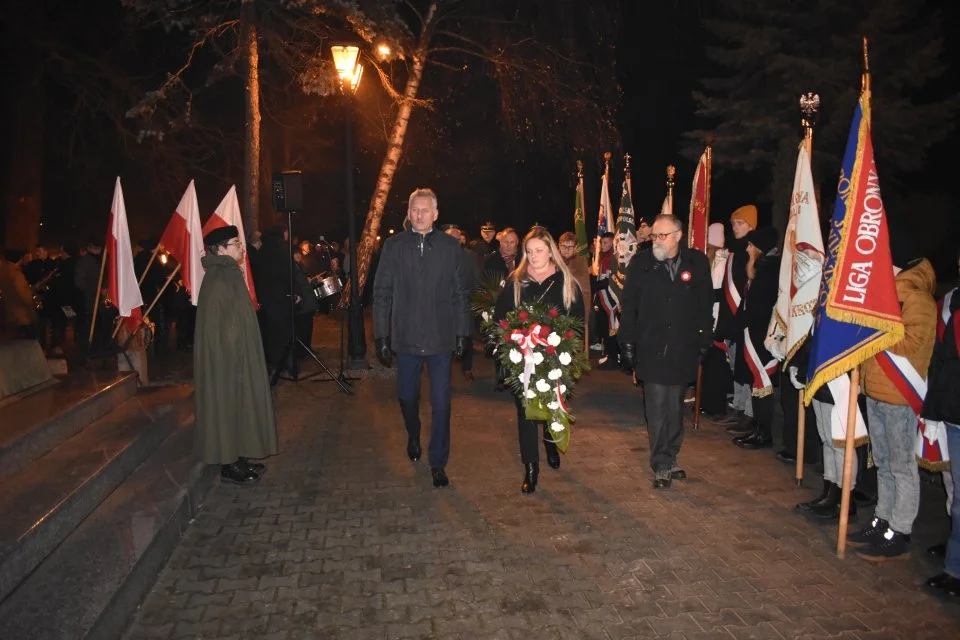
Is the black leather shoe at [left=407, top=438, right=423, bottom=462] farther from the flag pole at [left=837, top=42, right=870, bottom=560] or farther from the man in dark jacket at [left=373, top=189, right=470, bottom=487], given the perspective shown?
the flag pole at [left=837, top=42, right=870, bottom=560]

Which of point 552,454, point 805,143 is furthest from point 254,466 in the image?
point 805,143

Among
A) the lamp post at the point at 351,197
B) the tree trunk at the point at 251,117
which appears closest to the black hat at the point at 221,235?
the lamp post at the point at 351,197

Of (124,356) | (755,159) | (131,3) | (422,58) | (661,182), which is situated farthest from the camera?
(661,182)

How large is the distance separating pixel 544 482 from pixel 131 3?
35.2ft

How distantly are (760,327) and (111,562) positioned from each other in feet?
18.8

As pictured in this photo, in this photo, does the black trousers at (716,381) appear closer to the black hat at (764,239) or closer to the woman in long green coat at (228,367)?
the black hat at (764,239)

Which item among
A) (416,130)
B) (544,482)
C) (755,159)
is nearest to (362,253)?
(416,130)

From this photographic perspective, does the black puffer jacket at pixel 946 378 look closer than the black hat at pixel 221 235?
Yes

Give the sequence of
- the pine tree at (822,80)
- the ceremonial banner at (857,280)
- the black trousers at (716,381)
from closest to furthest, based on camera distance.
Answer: the ceremonial banner at (857,280) < the black trousers at (716,381) < the pine tree at (822,80)

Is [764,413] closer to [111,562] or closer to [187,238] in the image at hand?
[111,562]

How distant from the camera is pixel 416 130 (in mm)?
23984

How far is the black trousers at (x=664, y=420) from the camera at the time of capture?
20.9 feet

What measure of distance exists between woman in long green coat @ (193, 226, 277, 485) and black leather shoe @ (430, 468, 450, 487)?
1.37m

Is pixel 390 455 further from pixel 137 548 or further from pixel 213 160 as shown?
pixel 213 160
